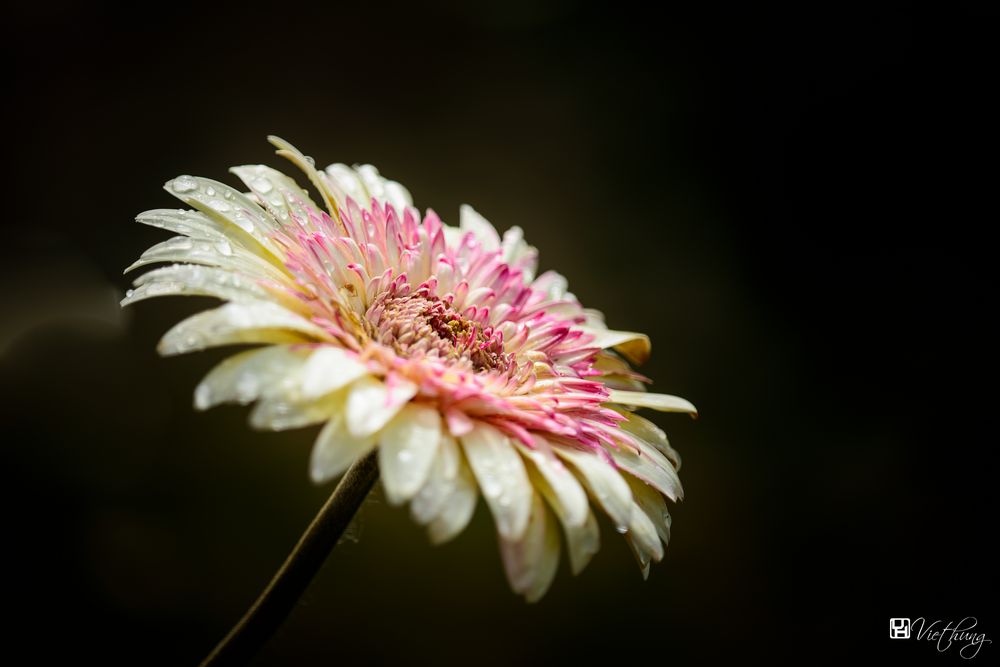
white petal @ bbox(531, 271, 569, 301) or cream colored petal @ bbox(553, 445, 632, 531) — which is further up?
white petal @ bbox(531, 271, 569, 301)

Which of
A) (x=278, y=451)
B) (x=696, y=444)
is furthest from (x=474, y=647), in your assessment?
(x=696, y=444)

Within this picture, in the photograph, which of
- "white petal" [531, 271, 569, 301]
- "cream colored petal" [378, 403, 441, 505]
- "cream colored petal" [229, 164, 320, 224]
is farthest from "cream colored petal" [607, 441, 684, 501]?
"cream colored petal" [229, 164, 320, 224]

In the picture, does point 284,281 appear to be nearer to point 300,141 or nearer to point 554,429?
point 554,429

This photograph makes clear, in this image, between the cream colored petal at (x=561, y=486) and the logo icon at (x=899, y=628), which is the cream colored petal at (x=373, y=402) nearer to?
the cream colored petal at (x=561, y=486)

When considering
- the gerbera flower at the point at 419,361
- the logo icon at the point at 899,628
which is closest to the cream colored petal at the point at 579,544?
the gerbera flower at the point at 419,361

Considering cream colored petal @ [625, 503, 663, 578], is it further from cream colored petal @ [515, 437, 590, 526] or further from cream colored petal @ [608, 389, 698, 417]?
cream colored petal @ [608, 389, 698, 417]
